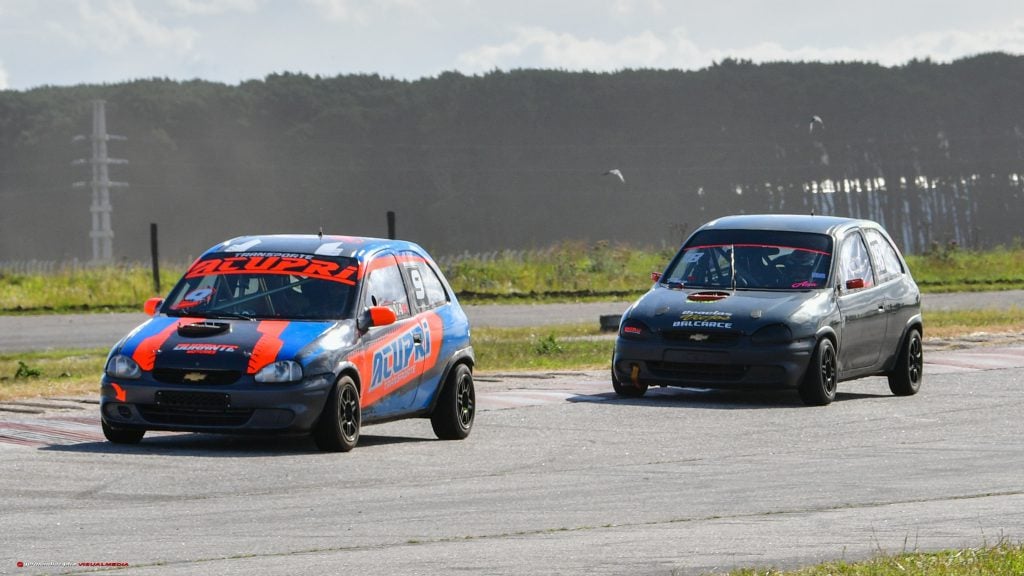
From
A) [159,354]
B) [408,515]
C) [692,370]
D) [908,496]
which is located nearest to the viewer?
[408,515]

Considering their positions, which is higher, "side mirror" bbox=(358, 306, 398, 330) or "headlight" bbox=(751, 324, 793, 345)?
"side mirror" bbox=(358, 306, 398, 330)

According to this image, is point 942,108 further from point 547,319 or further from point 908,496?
point 908,496

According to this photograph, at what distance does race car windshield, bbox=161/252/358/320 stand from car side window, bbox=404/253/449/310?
0.76 meters

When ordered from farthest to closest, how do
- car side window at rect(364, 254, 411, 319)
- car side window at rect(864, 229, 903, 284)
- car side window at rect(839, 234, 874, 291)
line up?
car side window at rect(864, 229, 903, 284)
car side window at rect(839, 234, 874, 291)
car side window at rect(364, 254, 411, 319)

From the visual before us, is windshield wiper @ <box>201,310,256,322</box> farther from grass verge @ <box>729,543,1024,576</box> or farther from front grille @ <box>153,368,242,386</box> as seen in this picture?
grass verge @ <box>729,543,1024,576</box>

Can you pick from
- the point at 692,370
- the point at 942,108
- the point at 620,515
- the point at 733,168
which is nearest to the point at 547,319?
the point at 692,370

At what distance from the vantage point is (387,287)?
13.0 meters

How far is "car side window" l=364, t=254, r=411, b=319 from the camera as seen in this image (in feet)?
41.8

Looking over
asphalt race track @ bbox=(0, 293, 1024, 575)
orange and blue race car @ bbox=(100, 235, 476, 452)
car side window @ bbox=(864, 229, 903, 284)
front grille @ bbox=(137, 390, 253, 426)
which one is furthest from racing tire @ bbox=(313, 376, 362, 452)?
car side window @ bbox=(864, 229, 903, 284)

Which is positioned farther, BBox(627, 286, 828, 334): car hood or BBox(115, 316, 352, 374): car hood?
BBox(627, 286, 828, 334): car hood

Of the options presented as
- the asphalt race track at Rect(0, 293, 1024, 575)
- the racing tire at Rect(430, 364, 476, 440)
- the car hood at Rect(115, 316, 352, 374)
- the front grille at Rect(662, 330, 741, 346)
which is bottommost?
the asphalt race track at Rect(0, 293, 1024, 575)

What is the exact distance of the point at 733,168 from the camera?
6181 inches

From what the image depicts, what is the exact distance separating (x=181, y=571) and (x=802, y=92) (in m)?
180

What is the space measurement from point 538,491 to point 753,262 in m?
6.56
